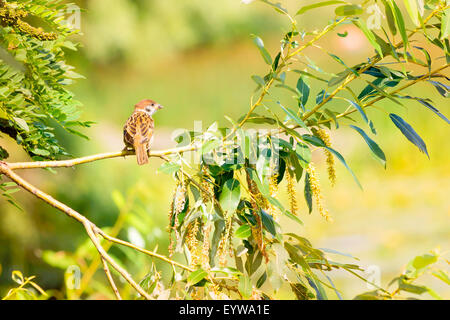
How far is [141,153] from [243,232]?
0.32 metres

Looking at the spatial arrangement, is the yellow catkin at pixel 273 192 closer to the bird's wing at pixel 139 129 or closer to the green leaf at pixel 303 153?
the green leaf at pixel 303 153

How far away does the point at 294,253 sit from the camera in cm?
56

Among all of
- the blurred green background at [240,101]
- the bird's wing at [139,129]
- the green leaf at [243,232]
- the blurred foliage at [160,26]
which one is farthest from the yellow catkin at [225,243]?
the blurred foliage at [160,26]

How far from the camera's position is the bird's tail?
2.59 feet

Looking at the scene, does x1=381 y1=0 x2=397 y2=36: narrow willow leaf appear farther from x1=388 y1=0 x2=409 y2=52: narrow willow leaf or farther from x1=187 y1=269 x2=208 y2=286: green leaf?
x1=187 y1=269 x2=208 y2=286: green leaf

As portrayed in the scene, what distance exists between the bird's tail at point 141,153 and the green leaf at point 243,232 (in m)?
0.29

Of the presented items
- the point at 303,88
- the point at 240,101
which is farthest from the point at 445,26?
the point at 240,101

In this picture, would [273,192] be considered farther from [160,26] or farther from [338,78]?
[160,26]

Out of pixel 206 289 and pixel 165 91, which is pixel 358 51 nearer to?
pixel 165 91

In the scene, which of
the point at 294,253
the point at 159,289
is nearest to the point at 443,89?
the point at 294,253

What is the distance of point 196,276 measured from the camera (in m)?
0.50

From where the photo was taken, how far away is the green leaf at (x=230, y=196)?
20.6 inches

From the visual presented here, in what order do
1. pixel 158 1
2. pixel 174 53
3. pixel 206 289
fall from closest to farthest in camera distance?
pixel 206 289 < pixel 158 1 < pixel 174 53

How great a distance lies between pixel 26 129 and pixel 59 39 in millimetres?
127
